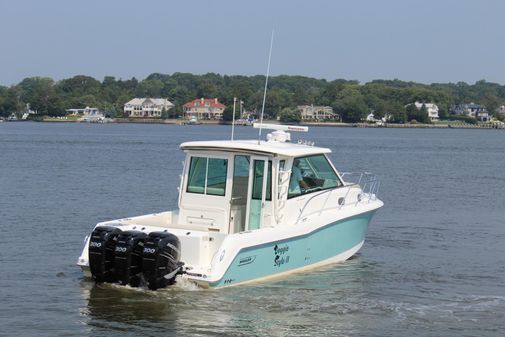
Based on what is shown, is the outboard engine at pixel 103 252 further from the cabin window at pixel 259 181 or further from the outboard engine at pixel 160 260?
the cabin window at pixel 259 181

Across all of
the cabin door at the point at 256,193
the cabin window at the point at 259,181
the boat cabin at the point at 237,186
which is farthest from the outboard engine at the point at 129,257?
the cabin window at the point at 259,181

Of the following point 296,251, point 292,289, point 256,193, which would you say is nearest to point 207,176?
point 256,193

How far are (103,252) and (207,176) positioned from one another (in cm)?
278

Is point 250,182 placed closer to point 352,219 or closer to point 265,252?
point 265,252

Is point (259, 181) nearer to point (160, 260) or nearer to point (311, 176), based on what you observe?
point (311, 176)

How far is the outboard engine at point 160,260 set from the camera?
14.5m

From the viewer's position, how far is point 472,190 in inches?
1521

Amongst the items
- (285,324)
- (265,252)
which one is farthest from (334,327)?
(265,252)

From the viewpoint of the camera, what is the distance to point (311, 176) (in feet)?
58.7

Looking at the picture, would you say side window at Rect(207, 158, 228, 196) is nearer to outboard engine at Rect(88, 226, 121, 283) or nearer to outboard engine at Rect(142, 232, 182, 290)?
outboard engine at Rect(142, 232, 182, 290)

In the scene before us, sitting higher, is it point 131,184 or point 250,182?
point 250,182

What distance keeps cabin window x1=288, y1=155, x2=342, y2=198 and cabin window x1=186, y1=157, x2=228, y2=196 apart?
1.32m

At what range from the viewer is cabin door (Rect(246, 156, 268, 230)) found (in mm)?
16500

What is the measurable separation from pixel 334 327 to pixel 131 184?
24.9 m
